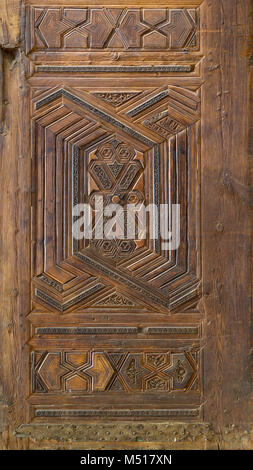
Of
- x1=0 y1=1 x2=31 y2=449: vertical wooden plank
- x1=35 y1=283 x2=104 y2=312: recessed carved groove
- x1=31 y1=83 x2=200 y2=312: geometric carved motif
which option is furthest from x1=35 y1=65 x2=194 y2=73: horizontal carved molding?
x1=35 y1=283 x2=104 y2=312: recessed carved groove

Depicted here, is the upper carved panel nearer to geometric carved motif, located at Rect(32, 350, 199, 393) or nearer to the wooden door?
the wooden door

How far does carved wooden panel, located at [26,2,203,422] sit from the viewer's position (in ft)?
6.79

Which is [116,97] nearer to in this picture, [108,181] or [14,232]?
[108,181]

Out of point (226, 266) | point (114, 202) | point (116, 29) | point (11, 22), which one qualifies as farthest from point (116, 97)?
point (226, 266)

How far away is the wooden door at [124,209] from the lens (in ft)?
6.79

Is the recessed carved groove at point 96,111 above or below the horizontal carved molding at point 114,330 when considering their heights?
above

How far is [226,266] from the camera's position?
2076 mm

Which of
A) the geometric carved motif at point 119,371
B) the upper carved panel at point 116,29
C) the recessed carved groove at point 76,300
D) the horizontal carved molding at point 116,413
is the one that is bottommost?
the horizontal carved molding at point 116,413

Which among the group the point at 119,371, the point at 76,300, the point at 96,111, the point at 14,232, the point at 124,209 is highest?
the point at 96,111

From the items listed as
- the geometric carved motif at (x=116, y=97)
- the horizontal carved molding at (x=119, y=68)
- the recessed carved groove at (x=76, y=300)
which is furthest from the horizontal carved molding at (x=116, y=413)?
the horizontal carved molding at (x=119, y=68)

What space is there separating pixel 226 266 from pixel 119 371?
832mm

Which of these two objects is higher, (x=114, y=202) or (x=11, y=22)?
(x=11, y=22)

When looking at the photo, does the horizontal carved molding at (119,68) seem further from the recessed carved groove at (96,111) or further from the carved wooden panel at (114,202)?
the recessed carved groove at (96,111)

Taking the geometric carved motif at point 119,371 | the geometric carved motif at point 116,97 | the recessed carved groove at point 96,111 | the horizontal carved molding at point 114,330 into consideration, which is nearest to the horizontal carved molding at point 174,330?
the horizontal carved molding at point 114,330
